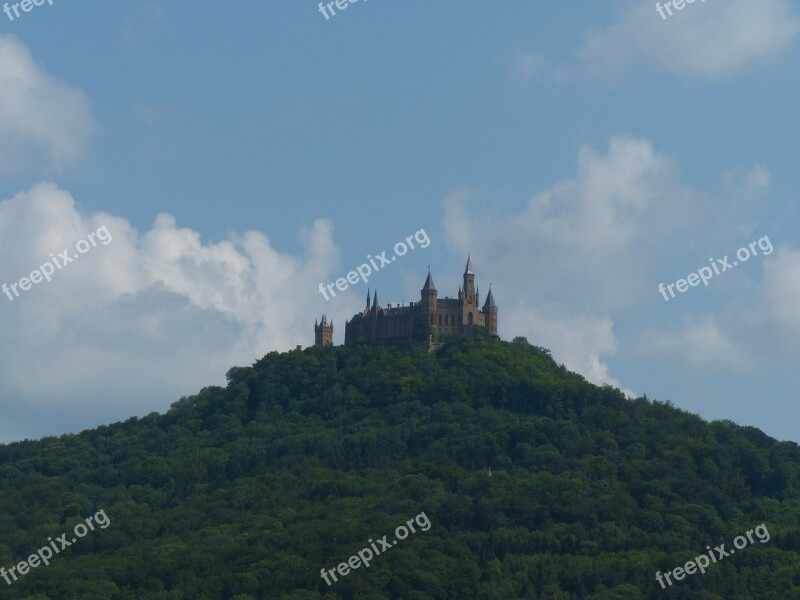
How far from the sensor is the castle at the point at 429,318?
170m

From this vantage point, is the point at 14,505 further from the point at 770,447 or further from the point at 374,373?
the point at 770,447

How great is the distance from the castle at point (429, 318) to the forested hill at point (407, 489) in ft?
8.90

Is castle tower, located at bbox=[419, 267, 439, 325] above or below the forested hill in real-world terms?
above

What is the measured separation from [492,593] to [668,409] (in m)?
42.2

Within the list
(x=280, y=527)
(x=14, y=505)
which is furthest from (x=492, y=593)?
(x=14, y=505)

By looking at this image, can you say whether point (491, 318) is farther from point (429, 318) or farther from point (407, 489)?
point (407, 489)

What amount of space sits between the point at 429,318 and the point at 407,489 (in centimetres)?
3225

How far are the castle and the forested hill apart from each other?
2711 mm

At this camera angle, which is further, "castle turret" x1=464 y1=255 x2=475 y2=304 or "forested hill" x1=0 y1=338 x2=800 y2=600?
"castle turret" x1=464 y1=255 x2=475 y2=304

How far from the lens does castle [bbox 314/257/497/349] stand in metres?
170

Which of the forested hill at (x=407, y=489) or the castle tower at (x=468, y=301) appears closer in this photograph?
the forested hill at (x=407, y=489)

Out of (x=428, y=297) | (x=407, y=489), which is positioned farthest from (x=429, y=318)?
(x=407, y=489)

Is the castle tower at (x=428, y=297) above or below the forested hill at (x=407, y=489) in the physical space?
above

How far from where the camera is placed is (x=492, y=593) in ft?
398
